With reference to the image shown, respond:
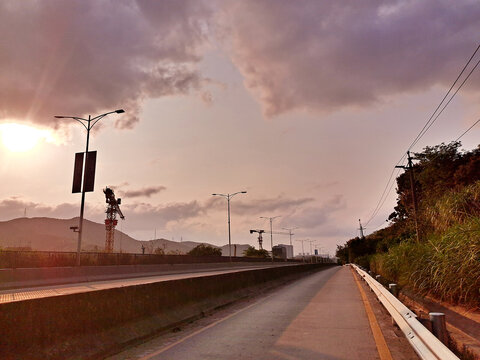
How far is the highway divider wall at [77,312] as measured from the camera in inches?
206

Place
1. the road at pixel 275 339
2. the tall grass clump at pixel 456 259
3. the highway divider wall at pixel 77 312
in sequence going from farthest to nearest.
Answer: the tall grass clump at pixel 456 259 < the road at pixel 275 339 < the highway divider wall at pixel 77 312

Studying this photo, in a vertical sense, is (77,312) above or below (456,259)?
below

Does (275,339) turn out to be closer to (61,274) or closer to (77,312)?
(77,312)

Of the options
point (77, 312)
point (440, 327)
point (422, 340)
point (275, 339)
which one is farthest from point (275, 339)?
point (77, 312)

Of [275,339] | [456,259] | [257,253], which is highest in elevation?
[257,253]

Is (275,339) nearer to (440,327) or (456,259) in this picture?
(440,327)

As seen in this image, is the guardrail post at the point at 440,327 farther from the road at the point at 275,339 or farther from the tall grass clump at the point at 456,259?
the tall grass clump at the point at 456,259

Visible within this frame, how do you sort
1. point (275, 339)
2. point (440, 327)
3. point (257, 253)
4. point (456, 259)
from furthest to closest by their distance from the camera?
point (257, 253) → point (456, 259) → point (275, 339) → point (440, 327)

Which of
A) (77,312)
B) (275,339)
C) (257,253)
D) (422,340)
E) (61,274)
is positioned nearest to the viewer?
(422,340)

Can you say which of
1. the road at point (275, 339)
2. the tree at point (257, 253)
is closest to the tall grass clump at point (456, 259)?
the road at point (275, 339)

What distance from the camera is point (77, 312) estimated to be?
6.44 meters

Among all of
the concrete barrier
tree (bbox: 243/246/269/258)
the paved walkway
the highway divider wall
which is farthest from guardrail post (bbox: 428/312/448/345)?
tree (bbox: 243/246/269/258)

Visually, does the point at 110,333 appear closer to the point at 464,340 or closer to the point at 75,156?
the point at 464,340

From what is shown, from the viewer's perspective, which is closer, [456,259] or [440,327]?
[440,327]
